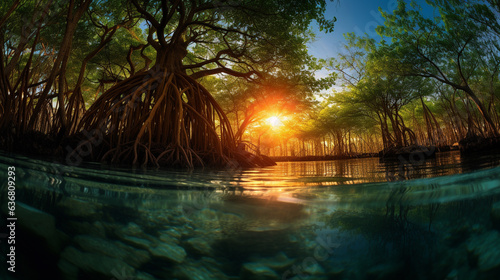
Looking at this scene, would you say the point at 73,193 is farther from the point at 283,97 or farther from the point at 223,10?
the point at 283,97

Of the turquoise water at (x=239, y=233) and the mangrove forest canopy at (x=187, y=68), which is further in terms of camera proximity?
the mangrove forest canopy at (x=187, y=68)

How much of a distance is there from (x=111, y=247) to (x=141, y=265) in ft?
0.46

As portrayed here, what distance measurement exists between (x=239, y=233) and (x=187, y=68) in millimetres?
5725

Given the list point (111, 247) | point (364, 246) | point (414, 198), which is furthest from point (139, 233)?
point (414, 198)

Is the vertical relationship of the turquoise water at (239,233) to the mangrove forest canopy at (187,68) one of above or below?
below

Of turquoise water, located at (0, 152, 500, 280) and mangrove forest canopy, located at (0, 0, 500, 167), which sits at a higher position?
mangrove forest canopy, located at (0, 0, 500, 167)

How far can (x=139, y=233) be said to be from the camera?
0.95 meters

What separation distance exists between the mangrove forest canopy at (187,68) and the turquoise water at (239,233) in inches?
95.7

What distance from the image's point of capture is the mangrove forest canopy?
4.04 m

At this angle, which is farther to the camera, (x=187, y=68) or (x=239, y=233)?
(x=187, y=68)

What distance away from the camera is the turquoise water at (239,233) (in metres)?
0.81

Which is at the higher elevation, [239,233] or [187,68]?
[187,68]

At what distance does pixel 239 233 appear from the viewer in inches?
41.2

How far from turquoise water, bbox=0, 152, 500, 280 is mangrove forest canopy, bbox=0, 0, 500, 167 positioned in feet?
7.98
